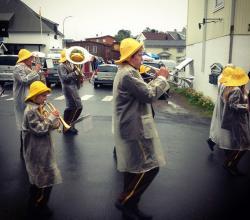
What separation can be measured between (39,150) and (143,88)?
153 centimetres

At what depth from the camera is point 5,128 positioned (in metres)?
9.63

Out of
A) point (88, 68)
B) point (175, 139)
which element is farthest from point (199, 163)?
point (88, 68)

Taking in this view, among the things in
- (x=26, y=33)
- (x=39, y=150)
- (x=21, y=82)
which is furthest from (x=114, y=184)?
(x=26, y=33)

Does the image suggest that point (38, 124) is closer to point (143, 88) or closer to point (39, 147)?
point (39, 147)

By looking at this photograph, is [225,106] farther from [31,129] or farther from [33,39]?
[33,39]

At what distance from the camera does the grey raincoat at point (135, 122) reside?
3998 millimetres

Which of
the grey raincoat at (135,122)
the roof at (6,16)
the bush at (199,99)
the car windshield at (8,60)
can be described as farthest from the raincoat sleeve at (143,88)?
the roof at (6,16)

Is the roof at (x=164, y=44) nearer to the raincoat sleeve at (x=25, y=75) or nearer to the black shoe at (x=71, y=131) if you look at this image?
the black shoe at (x=71, y=131)

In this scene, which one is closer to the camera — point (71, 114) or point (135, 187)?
point (135, 187)

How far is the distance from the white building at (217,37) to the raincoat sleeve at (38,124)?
33.0 ft

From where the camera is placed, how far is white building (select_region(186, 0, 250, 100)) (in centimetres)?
1274

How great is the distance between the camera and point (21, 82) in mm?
6723

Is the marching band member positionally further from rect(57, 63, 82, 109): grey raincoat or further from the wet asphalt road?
rect(57, 63, 82, 109): grey raincoat

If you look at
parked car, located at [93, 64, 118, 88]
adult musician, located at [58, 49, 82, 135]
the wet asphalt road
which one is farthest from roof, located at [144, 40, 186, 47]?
the wet asphalt road
